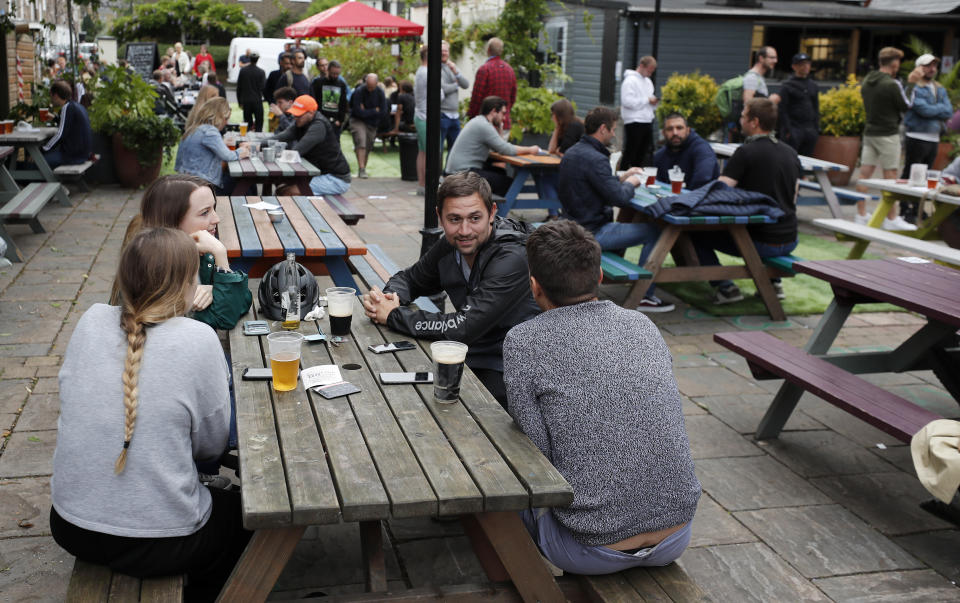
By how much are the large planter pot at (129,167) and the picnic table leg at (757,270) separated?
24.9ft

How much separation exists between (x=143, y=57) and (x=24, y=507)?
83.4ft

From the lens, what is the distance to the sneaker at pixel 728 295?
6836mm

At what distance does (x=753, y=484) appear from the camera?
3.95 meters

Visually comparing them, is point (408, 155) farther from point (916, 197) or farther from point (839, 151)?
point (916, 197)

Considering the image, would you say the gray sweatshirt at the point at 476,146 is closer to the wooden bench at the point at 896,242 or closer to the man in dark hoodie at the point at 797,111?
the wooden bench at the point at 896,242

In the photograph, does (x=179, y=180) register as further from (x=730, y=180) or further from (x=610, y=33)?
(x=610, y=33)

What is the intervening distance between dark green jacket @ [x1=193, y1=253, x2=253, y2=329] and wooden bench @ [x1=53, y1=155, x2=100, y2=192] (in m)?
7.55

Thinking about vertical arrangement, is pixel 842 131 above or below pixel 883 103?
below

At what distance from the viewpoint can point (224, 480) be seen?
9.27ft

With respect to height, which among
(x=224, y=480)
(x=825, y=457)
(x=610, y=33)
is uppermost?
(x=610, y=33)

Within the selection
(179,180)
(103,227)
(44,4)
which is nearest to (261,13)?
(44,4)

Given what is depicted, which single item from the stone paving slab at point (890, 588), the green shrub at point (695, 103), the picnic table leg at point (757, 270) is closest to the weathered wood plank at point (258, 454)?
the stone paving slab at point (890, 588)

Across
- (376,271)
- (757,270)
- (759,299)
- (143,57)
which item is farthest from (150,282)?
(143,57)

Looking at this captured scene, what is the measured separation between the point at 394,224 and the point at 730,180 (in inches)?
150
